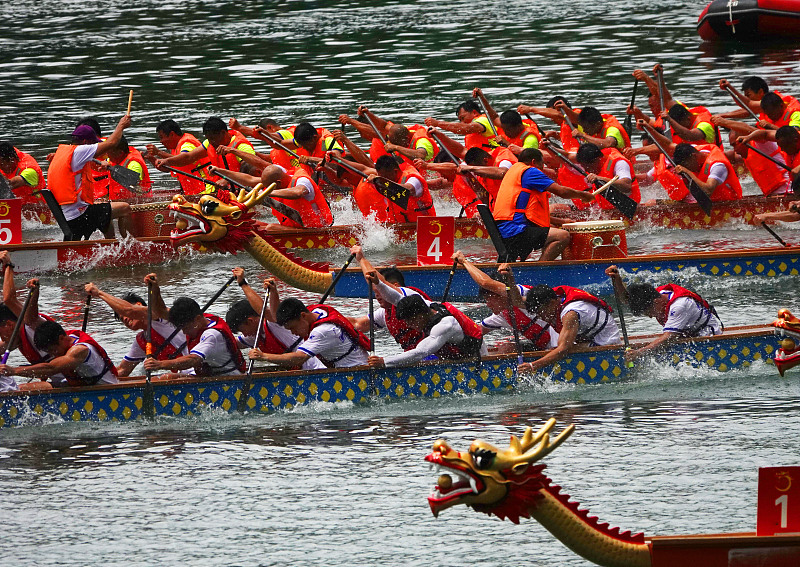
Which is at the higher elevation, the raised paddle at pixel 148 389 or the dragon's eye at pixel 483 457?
the dragon's eye at pixel 483 457

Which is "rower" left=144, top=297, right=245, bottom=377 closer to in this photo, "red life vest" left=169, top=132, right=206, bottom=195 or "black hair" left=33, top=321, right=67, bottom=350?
"black hair" left=33, top=321, right=67, bottom=350

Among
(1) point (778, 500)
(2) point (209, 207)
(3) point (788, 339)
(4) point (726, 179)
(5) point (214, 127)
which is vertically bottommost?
(4) point (726, 179)

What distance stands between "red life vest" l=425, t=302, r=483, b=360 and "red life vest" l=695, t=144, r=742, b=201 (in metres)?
5.75

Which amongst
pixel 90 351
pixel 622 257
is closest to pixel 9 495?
pixel 90 351

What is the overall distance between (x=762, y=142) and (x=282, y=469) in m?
8.82

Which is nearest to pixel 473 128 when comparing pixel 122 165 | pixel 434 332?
pixel 122 165

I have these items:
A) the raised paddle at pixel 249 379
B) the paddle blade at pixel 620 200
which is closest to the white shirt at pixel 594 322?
the raised paddle at pixel 249 379

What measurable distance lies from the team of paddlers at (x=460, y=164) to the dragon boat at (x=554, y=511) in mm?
7262

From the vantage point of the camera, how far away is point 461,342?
10.4 meters

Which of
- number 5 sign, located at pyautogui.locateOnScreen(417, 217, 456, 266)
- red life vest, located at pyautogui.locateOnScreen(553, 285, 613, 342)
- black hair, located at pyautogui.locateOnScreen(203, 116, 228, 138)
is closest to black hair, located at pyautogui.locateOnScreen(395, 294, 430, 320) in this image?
red life vest, located at pyautogui.locateOnScreen(553, 285, 613, 342)

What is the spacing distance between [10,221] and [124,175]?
1593 millimetres

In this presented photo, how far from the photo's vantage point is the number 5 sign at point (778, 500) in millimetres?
5859

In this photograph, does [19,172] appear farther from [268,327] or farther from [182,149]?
[268,327]

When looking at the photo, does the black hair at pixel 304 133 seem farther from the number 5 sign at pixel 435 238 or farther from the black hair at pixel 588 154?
the black hair at pixel 588 154
